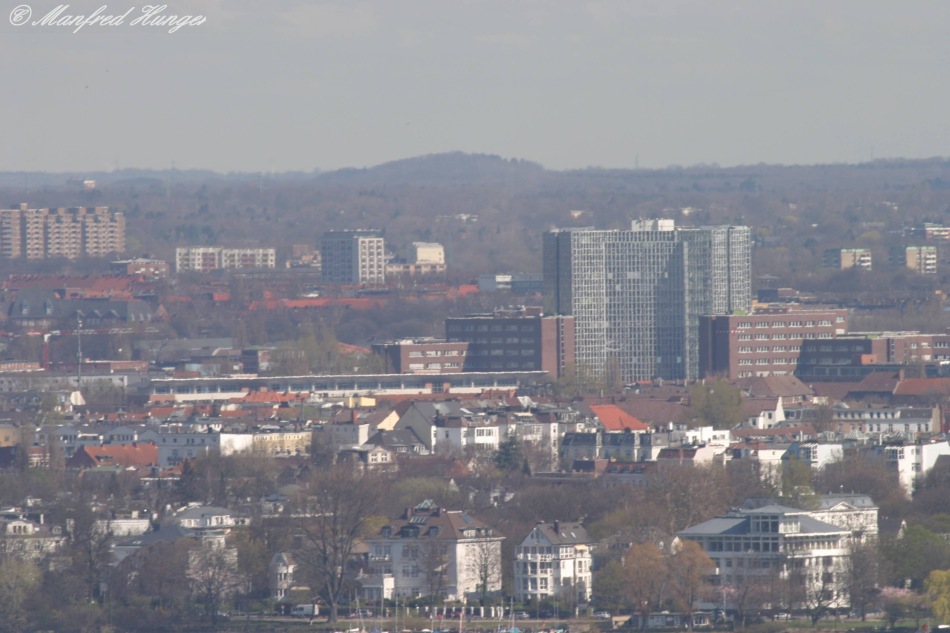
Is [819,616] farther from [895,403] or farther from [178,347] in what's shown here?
[178,347]

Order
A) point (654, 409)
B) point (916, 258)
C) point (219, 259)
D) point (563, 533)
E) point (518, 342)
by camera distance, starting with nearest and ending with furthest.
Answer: point (563, 533), point (654, 409), point (518, 342), point (916, 258), point (219, 259)

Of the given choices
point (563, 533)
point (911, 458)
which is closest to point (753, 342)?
point (911, 458)

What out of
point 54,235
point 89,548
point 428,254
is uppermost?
point 54,235

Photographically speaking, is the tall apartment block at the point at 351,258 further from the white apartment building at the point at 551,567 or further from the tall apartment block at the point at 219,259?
the white apartment building at the point at 551,567

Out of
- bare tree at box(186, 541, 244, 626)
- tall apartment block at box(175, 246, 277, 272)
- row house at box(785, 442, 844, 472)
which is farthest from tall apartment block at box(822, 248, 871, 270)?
bare tree at box(186, 541, 244, 626)

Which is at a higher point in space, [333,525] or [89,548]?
[333,525]

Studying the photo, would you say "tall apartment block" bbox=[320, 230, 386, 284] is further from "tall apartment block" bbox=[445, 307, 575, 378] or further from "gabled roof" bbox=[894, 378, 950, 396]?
"gabled roof" bbox=[894, 378, 950, 396]

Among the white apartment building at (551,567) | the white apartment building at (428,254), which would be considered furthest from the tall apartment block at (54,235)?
the white apartment building at (551,567)

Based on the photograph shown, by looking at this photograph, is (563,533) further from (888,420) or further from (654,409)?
(654,409)
